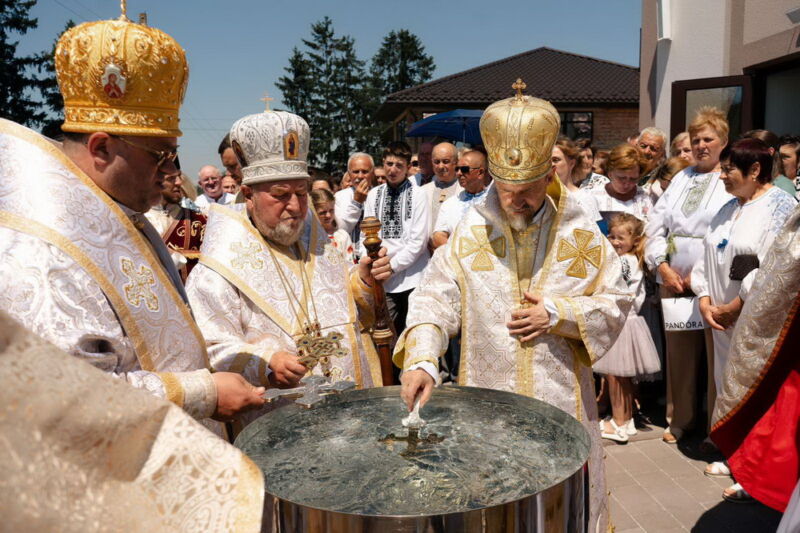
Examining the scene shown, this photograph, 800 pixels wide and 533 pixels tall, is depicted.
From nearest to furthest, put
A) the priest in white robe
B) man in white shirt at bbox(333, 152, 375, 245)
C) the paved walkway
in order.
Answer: the priest in white robe, the paved walkway, man in white shirt at bbox(333, 152, 375, 245)

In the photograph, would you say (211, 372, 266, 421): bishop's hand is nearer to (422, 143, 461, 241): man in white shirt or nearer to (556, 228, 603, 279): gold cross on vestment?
(556, 228, 603, 279): gold cross on vestment

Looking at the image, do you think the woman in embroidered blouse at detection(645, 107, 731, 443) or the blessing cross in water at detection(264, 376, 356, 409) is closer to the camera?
the blessing cross in water at detection(264, 376, 356, 409)

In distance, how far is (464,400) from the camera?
2.08 meters

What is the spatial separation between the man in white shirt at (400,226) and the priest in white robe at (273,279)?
2782 millimetres

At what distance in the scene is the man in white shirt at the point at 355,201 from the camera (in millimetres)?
6930

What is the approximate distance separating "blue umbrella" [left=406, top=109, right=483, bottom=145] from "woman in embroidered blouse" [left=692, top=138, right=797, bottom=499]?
766 centimetres

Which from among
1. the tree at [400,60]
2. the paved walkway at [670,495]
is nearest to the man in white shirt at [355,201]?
the paved walkway at [670,495]

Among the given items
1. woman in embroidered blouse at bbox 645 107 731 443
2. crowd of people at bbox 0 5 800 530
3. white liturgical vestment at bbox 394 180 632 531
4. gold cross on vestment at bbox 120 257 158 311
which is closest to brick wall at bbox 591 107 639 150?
woman in embroidered blouse at bbox 645 107 731 443

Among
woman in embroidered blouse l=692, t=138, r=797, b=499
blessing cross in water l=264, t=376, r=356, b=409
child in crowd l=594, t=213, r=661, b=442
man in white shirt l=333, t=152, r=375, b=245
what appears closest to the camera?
blessing cross in water l=264, t=376, r=356, b=409

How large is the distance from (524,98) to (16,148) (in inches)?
74.2

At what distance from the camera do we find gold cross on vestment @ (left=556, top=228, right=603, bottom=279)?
2.74 m

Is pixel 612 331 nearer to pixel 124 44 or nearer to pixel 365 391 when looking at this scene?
pixel 365 391

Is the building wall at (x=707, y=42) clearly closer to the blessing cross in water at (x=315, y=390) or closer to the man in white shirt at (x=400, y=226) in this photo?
the man in white shirt at (x=400, y=226)

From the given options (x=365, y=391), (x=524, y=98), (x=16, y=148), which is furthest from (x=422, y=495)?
(x=524, y=98)
